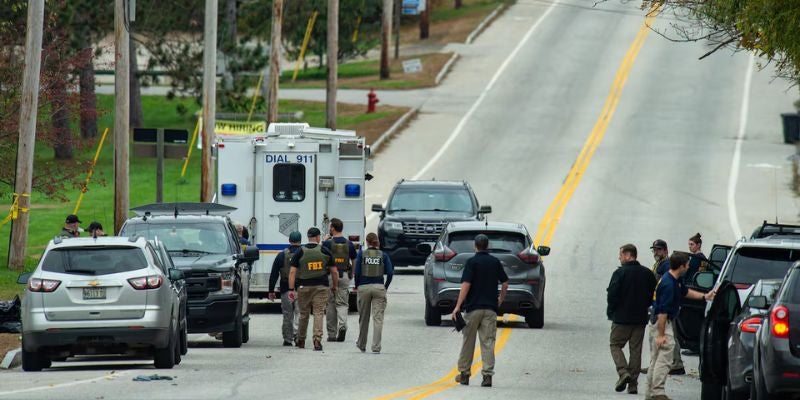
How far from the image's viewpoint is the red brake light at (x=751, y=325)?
14.4 m

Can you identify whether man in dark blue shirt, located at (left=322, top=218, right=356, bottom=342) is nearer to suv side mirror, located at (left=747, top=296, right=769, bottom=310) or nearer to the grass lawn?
the grass lawn

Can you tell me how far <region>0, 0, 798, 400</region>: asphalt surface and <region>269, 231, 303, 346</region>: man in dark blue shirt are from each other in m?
0.54

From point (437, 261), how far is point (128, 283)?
736 cm

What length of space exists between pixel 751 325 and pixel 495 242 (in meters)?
10.7

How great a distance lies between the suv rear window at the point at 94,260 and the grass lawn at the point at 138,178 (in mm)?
8846

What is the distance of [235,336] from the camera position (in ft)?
73.2

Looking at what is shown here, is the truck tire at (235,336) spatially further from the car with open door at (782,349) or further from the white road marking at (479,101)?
the white road marking at (479,101)

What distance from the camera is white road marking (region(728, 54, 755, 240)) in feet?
136

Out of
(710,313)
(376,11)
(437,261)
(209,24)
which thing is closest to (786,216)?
(209,24)

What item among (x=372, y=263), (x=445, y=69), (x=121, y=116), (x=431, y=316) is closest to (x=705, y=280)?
(x=372, y=263)

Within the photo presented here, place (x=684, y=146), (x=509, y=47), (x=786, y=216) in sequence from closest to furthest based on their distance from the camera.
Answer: (x=786, y=216) < (x=684, y=146) < (x=509, y=47)

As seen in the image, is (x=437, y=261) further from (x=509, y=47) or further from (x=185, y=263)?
(x=509, y=47)

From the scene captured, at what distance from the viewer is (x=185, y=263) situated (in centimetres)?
2242

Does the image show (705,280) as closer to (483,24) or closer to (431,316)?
(431,316)
